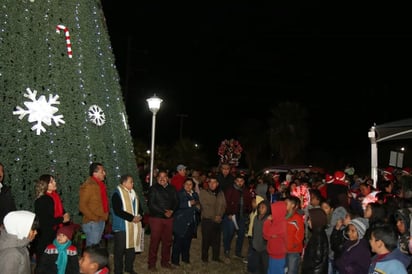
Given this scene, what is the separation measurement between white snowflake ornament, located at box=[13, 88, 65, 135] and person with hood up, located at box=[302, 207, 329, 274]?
180 inches

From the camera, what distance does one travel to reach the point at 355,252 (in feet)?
20.9

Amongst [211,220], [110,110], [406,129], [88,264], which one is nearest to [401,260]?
[88,264]

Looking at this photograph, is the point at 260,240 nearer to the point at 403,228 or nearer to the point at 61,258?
the point at 403,228

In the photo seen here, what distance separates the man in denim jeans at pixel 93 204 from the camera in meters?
8.04

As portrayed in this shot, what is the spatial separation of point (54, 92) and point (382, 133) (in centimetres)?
909

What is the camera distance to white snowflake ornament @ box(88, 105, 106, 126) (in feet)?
30.6

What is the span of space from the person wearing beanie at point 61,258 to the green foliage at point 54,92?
307cm

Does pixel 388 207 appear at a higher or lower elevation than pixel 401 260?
higher

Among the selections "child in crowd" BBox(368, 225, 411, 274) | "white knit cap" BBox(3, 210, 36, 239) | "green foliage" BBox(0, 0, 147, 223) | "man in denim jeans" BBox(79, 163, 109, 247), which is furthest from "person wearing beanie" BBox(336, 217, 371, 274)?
"green foliage" BBox(0, 0, 147, 223)

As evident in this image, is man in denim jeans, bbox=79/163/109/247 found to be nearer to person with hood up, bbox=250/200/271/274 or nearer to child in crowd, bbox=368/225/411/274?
person with hood up, bbox=250/200/271/274

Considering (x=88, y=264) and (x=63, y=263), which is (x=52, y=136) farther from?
(x=88, y=264)

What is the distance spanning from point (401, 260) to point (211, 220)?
18.9 feet

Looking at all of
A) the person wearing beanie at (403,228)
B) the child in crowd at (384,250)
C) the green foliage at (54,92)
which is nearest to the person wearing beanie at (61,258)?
the green foliage at (54,92)

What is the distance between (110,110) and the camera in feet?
32.7
